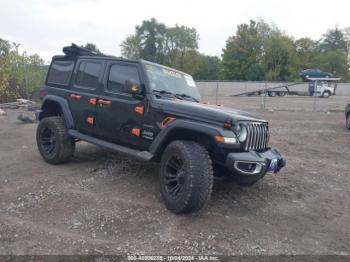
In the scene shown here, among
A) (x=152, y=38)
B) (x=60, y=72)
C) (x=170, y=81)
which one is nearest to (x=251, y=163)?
(x=170, y=81)

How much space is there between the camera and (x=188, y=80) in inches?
240

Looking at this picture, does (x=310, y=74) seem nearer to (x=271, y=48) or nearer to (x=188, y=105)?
(x=271, y=48)

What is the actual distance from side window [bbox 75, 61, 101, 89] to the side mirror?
3.58 ft

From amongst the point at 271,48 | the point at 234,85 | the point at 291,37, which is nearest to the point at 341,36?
the point at 291,37

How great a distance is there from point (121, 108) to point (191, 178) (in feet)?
6.08

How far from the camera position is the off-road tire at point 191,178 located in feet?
13.4

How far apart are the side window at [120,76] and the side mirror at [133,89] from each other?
9.9 inches

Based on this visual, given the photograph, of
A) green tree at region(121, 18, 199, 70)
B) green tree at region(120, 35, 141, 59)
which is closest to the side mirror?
green tree at region(121, 18, 199, 70)

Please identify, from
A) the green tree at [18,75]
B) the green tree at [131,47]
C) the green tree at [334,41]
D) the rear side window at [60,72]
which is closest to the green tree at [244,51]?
the green tree at [334,41]

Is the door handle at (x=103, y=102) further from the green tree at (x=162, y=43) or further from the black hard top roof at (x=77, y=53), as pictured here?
the green tree at (x=162, y=43)

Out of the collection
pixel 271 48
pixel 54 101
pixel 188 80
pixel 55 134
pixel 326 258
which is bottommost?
pixel 326 258

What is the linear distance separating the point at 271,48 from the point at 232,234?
60148 millimetres

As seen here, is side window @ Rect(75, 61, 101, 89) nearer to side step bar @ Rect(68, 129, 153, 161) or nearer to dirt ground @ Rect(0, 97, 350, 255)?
side step bar @ Rect(68, 129, 153, 161)

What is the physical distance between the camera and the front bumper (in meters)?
4.12
